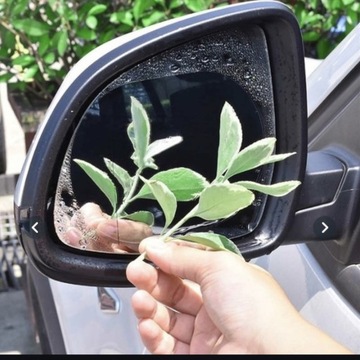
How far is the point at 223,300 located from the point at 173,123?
1.42 feet

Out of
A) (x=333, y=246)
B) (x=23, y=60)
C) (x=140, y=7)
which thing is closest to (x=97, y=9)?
(x=140, y=7)

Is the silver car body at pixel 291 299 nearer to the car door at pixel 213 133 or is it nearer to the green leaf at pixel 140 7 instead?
the car door at pixel 213 133

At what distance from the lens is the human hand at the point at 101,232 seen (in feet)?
3.98

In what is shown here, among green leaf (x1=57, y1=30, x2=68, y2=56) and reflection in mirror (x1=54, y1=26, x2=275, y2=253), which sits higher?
reflection in mirror (x1=54, y1=26, x2=275, y2=253)

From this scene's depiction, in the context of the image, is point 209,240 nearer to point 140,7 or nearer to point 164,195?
point 164,195

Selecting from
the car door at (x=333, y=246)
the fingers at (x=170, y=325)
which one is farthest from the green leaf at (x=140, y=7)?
the fingers at (x=170, y=325)

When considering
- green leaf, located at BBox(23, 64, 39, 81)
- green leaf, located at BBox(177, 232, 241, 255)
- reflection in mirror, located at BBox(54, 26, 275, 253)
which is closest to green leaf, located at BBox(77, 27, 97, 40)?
Result: green leaf, located at BBox(23, 64, 39, 81)

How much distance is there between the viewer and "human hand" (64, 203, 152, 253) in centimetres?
121

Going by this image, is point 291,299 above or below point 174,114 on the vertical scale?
below

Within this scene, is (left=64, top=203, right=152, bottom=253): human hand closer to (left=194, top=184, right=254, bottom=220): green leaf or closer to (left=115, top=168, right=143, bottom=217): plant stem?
(left=115, top=168, right=143, bottom=217): plant stem

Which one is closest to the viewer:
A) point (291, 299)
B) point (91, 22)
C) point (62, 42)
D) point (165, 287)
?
point (165, 287)

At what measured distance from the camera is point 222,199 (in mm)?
995

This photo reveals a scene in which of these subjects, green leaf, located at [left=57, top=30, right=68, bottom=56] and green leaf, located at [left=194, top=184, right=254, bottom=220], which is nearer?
green leaf, located at [left=194, top=184, right=254, bottom=220]

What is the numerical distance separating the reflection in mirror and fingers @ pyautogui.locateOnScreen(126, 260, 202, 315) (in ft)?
0.33
